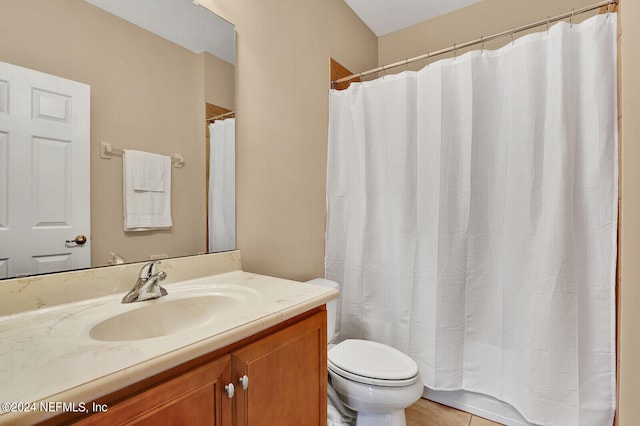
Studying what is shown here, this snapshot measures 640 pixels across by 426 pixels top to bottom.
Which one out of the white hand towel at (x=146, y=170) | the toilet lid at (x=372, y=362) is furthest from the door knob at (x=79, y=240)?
the toilet lid at (x=372, y=362)

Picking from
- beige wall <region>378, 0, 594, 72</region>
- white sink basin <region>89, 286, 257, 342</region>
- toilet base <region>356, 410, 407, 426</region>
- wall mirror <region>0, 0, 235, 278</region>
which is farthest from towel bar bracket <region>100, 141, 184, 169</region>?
beige wall <region>378, 0, 594, 72</region>

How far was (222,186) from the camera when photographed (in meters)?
1.34

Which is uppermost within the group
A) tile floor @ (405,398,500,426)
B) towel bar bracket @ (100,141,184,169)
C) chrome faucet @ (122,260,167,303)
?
towel bar bracket @ (100,141,184,169)

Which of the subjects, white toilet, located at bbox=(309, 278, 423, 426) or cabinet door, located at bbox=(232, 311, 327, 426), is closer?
cabinet door, located at bbox=(232, 311, 327, 426)

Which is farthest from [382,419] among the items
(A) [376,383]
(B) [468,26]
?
(B) [468,26]

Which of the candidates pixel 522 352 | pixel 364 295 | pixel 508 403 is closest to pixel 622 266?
pixel 522 352

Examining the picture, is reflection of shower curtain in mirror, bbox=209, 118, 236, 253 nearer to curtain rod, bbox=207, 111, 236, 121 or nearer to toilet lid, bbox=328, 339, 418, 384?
curtain rod, bbox=207, 111, 236, 121

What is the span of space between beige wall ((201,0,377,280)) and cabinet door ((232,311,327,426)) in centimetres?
60

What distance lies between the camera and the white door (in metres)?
0.80

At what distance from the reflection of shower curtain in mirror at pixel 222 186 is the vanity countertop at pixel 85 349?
1.32 ft

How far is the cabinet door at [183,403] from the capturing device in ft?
1.75

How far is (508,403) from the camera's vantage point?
5.08 feet

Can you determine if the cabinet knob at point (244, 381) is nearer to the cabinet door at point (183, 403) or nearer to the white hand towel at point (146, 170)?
the cabinet door at point (183, 403)

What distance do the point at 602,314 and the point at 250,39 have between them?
2.04m
